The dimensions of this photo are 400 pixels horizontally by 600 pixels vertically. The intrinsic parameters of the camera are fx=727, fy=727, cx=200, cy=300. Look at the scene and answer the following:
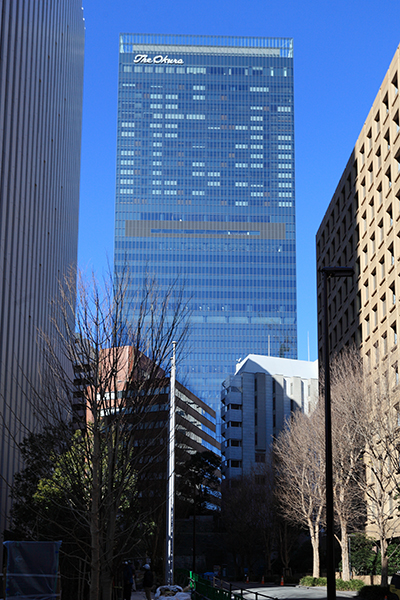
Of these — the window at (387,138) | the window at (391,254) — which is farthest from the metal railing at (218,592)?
the window at (387,138)

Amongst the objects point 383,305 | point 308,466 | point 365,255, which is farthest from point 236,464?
point 383,305

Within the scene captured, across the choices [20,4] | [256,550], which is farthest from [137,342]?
[256,550]

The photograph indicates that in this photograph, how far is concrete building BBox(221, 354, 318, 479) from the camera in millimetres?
125375

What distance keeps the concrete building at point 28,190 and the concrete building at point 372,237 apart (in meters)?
21.7

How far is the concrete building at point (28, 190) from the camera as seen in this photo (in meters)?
33.9

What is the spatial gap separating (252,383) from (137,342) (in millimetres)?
113861

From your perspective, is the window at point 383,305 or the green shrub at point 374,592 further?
the window at point 383,305

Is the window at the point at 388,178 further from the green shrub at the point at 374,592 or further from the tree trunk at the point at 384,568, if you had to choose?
the green shrub at the point at 374,592

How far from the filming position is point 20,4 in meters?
36.4

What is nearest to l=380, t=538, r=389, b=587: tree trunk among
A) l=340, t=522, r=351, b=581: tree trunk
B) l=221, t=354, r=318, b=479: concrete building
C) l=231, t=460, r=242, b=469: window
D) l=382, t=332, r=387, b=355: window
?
l=340, t=522, r=351, b=581: tree trunk

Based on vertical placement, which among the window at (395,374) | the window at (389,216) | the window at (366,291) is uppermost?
the window at (389,216)

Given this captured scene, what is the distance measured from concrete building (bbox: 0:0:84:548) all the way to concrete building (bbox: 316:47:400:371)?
21651mm

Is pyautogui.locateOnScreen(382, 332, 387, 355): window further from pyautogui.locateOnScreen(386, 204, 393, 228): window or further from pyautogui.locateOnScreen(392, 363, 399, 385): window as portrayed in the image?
pyautogui.locateOnScreen(386, 204, 393, 228): window

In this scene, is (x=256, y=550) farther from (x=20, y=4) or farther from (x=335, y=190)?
(x=20, y=4)
